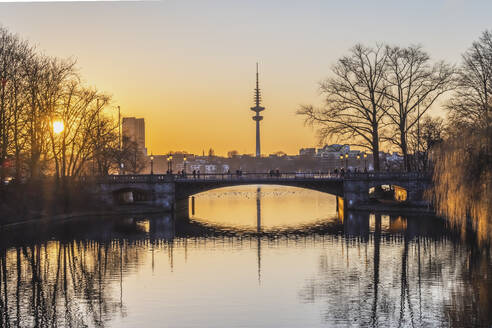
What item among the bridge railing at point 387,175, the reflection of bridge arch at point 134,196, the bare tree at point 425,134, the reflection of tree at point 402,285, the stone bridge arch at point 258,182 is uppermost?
the bare tree at point 425,134

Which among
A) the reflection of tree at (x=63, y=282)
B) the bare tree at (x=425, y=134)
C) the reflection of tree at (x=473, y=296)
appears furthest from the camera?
the bare tree at (x=425, y=134)

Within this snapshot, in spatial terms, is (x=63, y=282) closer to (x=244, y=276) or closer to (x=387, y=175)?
(x=244, y=276)

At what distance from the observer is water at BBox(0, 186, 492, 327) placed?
2822 centimetres

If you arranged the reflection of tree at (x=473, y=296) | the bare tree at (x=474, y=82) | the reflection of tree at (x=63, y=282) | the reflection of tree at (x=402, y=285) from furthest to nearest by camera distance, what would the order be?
the bare tree at (x=474, y=82) < the reflection of tree at (x=63, y=282) < the reflection of tree at (x=402, y=285) < the reflection of tree at (x=473, y=296)

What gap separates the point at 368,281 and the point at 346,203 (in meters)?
38.9

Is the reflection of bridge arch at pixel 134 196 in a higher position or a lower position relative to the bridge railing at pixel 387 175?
lower

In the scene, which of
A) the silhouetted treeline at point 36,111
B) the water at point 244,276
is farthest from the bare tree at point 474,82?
the silhouetted treeline at point 36,111

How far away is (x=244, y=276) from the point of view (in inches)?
1458

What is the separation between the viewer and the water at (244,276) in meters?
28.2

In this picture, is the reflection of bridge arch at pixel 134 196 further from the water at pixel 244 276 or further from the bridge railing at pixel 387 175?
the bridge railing at pixel 387 175

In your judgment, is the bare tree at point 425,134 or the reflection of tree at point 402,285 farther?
the bare tree at point 425,134

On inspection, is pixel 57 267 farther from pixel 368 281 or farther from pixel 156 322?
pixel 368 281

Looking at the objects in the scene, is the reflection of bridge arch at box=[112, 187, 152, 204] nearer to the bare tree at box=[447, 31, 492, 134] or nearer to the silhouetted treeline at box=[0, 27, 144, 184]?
the silhouetted treeline at box=[0, 27, 144, 184]

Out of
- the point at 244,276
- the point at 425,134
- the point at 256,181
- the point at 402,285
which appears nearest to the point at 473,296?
the point at 402,285
